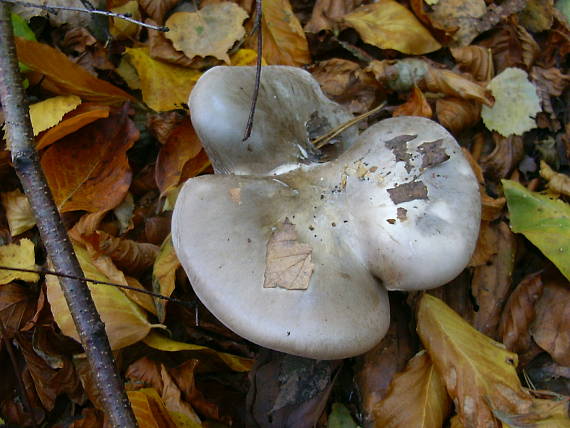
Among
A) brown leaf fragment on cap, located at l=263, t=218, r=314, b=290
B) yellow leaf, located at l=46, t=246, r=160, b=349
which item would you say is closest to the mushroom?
brown leaf fragment on cap, located at l=263, t=218, r=314, b=290

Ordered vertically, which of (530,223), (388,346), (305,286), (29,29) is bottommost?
(388,346)

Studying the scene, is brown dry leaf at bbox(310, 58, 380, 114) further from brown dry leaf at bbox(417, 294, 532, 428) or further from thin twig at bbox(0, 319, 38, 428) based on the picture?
thin twig at bbox(0, 319, 38, 428)

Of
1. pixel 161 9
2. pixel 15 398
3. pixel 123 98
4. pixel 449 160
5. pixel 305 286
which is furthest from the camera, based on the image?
pixel 161 9

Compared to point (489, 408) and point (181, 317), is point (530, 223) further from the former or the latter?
point (181, 317)

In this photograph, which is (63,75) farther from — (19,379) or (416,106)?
(416,106)

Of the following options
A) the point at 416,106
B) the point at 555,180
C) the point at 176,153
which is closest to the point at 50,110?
the point at 176,153

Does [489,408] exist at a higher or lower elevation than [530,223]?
lower

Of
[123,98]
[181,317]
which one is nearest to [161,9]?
[123,98]

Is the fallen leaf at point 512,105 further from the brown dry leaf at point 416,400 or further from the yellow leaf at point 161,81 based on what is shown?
the yellow leaf at point 161,81
